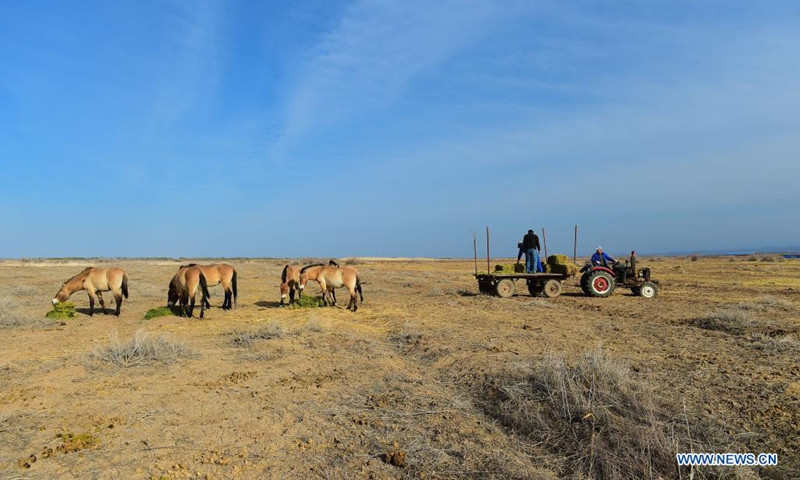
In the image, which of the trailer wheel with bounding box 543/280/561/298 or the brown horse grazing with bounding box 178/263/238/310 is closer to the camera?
the brown horse grazing with bounding box 178/263/238/310

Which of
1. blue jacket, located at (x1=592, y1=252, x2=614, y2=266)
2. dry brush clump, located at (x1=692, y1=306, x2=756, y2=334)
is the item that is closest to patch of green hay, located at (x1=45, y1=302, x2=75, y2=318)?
dry brush clump, located at (x1=692, y1=306, x2=756, y2=334)

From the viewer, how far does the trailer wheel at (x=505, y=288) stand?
727 inches

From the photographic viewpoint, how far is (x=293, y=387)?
283 inches

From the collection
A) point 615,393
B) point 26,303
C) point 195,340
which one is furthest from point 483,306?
point 26,303

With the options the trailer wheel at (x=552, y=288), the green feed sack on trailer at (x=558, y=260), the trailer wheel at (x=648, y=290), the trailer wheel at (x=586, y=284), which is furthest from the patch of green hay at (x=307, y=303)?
the trailer wheel at (x=648, y=290)

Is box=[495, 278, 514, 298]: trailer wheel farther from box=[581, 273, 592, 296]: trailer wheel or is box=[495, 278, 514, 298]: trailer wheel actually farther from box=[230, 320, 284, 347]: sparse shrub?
box=[230, 320, 284, 347]: sparse shrub

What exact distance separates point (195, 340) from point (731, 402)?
988 cm

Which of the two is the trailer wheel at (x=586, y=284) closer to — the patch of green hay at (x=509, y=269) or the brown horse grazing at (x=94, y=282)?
the patch of green hay at (x=509, y=269)

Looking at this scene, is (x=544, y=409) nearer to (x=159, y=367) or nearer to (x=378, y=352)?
(x=378, y=352)

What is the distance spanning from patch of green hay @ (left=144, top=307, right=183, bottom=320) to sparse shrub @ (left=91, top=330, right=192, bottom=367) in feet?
16.4

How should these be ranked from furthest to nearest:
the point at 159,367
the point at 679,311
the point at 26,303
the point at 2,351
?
the point at 26,303, the point at 679,311, the point at 2,351, the point at 159,367

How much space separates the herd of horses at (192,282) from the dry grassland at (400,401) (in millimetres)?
2537

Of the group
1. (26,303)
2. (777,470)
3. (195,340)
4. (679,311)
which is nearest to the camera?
(777,470)

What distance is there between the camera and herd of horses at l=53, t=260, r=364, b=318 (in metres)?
13.9
